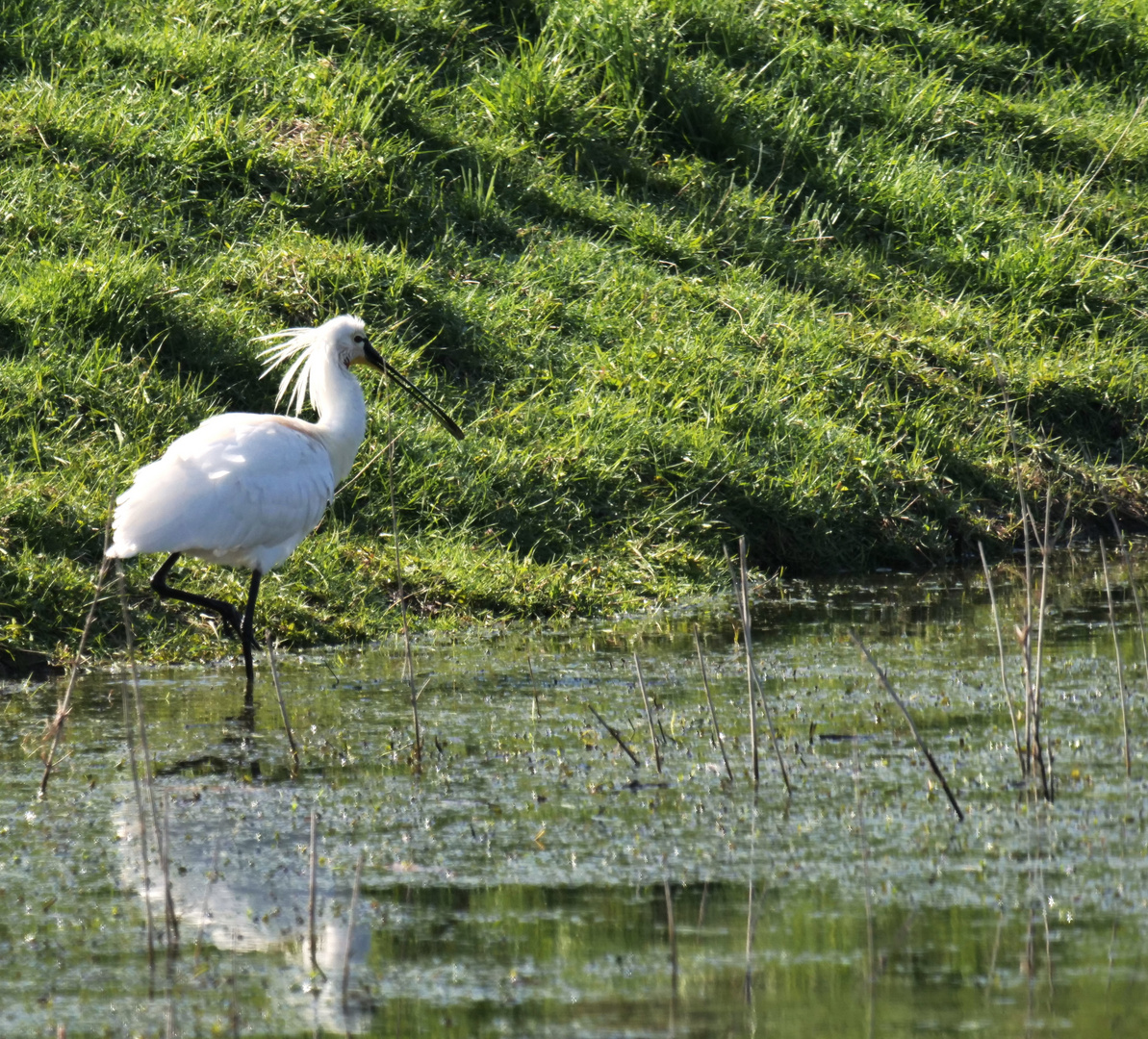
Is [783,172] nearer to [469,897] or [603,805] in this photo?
[603,805]

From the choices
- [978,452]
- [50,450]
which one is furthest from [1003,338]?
[50,450]

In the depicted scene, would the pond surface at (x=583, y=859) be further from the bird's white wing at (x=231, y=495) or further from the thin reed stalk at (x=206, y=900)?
the bird's white wing at (x=231, y=495)

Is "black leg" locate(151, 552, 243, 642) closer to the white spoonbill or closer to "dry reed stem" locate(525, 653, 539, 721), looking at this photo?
the white spoonbill

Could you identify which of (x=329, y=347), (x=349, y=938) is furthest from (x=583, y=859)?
(x=329, y=347)

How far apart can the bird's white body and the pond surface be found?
1.90ft

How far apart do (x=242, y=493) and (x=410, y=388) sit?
6.26 feet

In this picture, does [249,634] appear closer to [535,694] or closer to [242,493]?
[242,493]

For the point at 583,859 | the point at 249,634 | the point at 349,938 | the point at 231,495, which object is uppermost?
the point at 349,938

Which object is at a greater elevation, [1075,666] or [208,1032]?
[208,1032]

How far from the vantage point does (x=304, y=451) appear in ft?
26.6

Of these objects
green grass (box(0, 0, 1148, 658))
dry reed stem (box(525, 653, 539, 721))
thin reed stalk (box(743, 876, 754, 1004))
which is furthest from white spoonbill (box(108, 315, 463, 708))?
thin reed stalk (box(743, 876, 754, 1004))

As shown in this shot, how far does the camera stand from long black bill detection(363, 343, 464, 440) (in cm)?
902

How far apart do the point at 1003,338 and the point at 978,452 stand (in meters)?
1.37

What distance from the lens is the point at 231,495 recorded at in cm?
762
